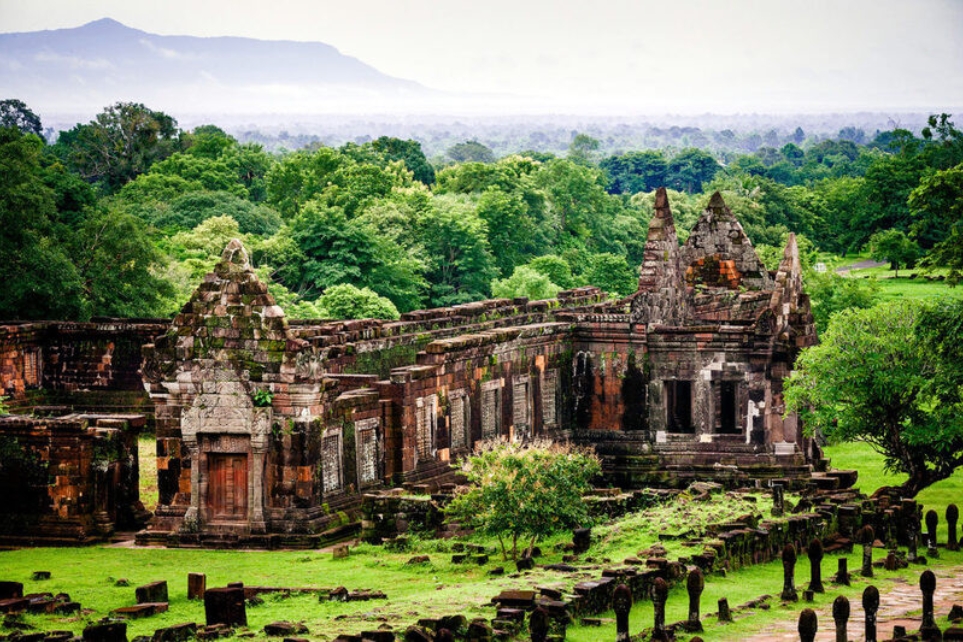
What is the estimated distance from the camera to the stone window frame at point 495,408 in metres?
46.5

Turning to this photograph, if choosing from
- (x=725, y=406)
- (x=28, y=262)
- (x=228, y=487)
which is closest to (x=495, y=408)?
(x=725, y=406)

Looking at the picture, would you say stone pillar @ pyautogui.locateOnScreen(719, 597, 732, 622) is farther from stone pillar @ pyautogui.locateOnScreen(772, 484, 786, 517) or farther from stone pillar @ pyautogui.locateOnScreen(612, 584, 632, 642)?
stone pillar @ pyautogui.locateOnScreen(772, 484, 786, 517)

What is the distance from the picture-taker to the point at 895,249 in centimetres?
10775

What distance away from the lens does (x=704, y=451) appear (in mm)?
48969

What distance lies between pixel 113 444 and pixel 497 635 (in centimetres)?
1474

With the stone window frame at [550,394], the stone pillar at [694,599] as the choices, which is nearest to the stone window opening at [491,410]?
the stone window frame at [550,394]

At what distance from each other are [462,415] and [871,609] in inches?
686

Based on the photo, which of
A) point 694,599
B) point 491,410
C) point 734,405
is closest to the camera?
point 694,599

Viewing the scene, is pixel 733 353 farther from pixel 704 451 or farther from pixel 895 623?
pixel 895 623

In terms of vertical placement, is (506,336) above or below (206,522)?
above

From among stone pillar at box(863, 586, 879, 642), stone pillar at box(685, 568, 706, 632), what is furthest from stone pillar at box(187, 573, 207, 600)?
stone pillar at box(863, 586, 879, 642)

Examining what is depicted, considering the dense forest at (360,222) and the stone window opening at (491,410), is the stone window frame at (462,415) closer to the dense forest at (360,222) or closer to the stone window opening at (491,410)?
the stone window opening at (491,410)

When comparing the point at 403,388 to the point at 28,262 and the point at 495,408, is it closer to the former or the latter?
the point at 495,408

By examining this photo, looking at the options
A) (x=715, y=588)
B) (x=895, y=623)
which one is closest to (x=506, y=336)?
(x=715, y=588)
